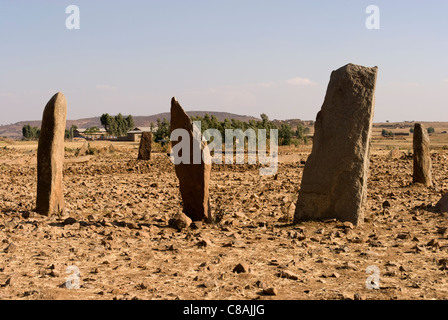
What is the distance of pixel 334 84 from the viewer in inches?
313

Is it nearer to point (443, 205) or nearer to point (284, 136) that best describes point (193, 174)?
A: point (443, 205)

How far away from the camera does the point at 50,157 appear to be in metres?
8.86

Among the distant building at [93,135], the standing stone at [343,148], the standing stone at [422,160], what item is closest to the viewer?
the standing stone at [343,148]

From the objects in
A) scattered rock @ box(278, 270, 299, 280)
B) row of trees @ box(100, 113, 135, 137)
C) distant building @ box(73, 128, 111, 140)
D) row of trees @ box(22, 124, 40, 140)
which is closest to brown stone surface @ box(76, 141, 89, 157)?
scattered rock @ box(278, 270, 299, 280)

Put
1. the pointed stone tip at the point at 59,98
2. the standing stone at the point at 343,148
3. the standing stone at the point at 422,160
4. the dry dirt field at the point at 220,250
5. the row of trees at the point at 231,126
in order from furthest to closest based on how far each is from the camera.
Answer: the row of trees at the point at 231,126 → the standing stone at the point at 422,160 → the pointed stone tip at the point at 59,98 → the standing stone at the point at 343,148 → the dry dirt field at the point at 220,250

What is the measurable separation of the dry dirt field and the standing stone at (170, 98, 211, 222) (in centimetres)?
43

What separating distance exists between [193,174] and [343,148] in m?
2.57

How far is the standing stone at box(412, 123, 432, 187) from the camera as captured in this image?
12.6m

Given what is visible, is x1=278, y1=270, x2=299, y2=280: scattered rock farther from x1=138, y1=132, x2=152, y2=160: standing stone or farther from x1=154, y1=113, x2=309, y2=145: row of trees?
x1=154, y1=113, x2=309, y2=145: row of trees

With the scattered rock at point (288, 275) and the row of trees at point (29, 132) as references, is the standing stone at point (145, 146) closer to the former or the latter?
the scattered rock at point (288, 275)

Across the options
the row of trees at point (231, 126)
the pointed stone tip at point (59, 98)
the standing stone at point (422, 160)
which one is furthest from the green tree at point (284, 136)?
the pointed stone tip at point (59, 98)

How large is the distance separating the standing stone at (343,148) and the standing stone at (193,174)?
1.75 m

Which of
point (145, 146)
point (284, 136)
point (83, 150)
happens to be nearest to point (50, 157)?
point (145, 146)

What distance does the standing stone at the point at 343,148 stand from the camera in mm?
7789
